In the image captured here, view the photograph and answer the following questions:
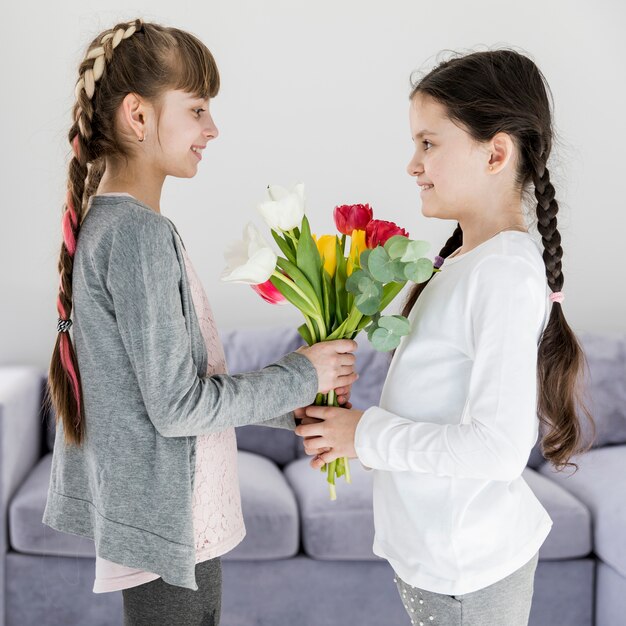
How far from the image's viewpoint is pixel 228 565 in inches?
87.9

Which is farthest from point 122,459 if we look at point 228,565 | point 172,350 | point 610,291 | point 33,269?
point 610,291

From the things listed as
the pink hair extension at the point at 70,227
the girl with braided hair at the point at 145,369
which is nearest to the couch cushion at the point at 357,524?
the girl with braided hair at the point at 145,369

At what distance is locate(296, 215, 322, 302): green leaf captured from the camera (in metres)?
1.23

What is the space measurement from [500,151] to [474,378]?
357 millimetres

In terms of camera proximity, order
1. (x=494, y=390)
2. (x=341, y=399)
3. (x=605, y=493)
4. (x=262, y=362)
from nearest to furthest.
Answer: (x=494, y=390) → (x=341, y=399) → (x=605, y=493) → (x=262, y=362)

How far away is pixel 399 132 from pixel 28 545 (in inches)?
72.5

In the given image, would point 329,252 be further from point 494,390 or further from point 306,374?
point 494,390

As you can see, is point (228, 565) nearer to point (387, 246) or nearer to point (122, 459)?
point (122, 459)

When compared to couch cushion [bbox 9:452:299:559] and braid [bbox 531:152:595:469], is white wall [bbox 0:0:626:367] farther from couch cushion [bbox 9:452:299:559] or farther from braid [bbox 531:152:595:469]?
braid [bbox 531:152:595:469]

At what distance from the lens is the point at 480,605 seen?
1144 mm

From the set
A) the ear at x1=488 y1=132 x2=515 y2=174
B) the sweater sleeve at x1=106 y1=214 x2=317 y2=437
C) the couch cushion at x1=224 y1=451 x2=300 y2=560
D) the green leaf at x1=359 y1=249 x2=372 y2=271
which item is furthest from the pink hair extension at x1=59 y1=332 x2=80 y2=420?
the couch cushion at x1=224 y1=451 x2=300 y2=560

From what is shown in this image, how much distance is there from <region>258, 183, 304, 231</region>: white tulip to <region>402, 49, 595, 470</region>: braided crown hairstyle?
10.4 inches

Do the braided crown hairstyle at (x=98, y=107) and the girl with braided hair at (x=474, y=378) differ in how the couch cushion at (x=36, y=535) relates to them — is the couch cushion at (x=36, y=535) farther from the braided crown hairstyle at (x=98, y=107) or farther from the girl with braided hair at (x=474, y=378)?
the girl with braided hair at (x=474, y=378)

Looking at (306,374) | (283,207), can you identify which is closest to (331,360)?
(306,374)
